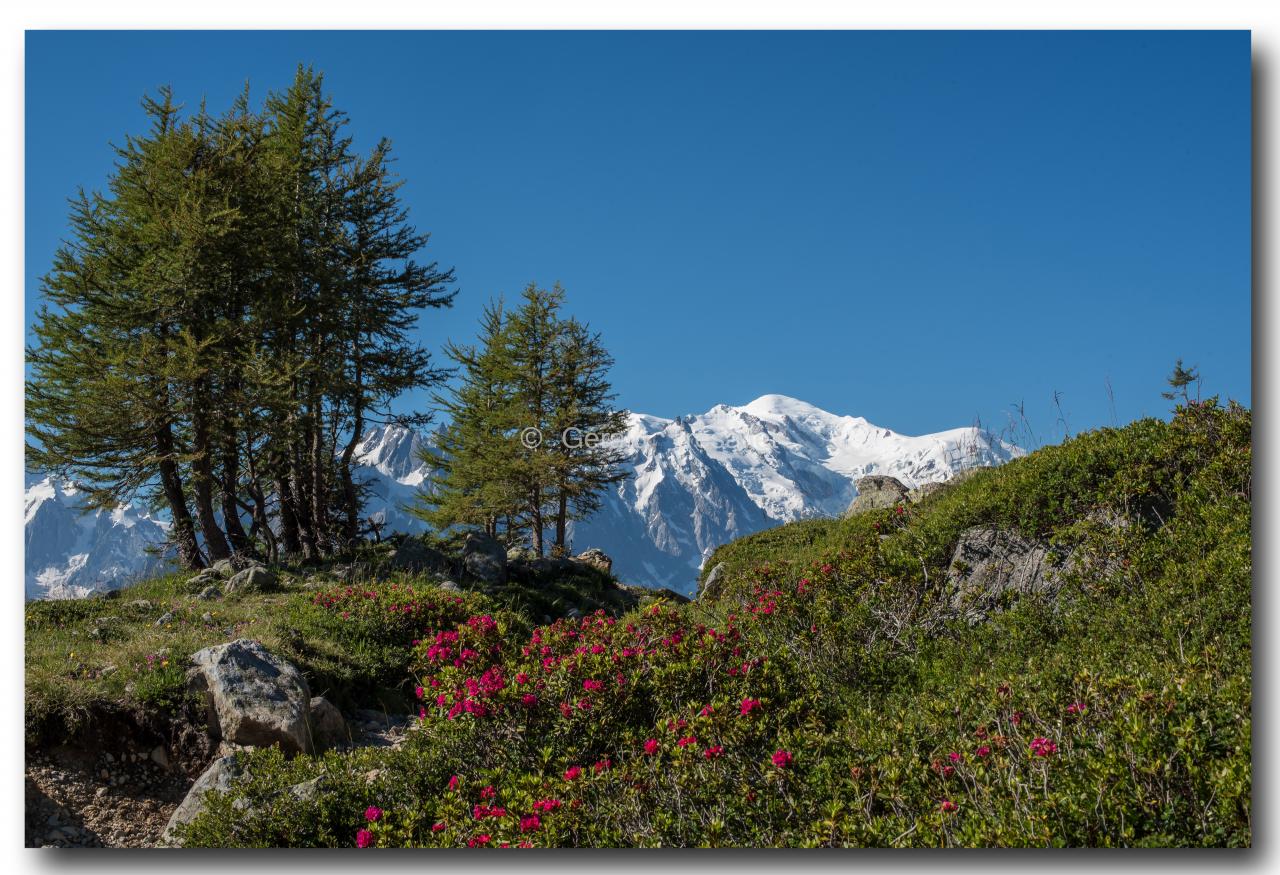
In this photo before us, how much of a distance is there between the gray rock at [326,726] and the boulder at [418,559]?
5.75 metres

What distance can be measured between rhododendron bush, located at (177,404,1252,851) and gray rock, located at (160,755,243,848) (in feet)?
0.48

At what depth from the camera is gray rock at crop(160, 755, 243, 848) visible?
4.76 m

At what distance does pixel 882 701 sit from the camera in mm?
5512

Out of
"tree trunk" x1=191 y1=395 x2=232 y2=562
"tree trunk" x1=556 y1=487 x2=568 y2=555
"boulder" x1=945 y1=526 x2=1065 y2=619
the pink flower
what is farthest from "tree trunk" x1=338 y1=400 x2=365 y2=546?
the pink flower

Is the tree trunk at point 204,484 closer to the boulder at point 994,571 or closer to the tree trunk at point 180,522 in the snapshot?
the tree trunk at point 180,522

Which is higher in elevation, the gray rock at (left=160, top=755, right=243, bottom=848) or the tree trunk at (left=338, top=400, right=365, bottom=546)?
the tree trunk at (left=338, top=400, right=365, bottom=546)

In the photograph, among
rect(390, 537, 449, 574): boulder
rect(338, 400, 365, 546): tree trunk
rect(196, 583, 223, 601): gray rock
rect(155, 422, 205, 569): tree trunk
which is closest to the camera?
rect(196, 583, 223, 601): gray rock

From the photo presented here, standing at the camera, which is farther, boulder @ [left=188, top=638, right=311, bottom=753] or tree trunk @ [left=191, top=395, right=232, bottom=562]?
tree trunk @ [left=191, top=395, right=232, bottom=562]

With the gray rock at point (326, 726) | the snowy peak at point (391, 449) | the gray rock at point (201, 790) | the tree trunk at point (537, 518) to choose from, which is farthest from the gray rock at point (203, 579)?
the tree trunk at point (537, 518)

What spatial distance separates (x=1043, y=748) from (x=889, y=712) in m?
1.60

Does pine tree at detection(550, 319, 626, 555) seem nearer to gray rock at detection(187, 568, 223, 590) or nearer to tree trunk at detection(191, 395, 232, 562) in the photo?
tree trunk at detection(191, 395, 232, 562)

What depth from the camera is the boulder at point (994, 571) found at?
654 cm

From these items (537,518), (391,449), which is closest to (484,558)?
(537,518)

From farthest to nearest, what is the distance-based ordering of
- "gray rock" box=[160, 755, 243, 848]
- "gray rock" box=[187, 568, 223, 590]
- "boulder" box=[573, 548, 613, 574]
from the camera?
"boulder" box=[573, 548, 613, 574]
"gray rock" box=[187, 568, 223, 590]
"gray rock" box=[160, 755, 243, 848]
